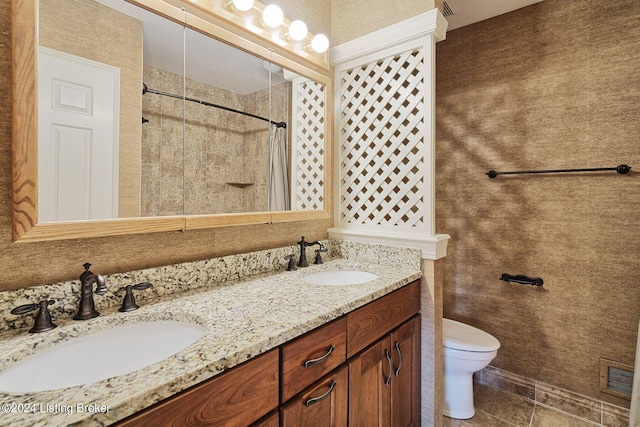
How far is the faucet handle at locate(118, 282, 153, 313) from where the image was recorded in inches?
38.3

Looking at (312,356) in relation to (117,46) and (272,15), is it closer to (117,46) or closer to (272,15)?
(117,46)

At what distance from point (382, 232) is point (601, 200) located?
51.7 inches

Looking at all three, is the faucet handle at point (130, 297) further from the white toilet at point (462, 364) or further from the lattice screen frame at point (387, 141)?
the white toilet at point (462, 364)

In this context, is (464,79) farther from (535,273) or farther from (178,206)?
(178,206)

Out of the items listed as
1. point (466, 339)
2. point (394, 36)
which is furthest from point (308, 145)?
point (466, 339)

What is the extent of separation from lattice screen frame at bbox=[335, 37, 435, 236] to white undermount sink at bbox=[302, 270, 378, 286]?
0.32 metres

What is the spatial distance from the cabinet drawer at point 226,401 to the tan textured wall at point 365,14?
1.79 meters

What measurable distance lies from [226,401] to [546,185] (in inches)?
86.9

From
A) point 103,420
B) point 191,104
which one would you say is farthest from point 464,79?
point 103,420

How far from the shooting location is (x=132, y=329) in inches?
36.6

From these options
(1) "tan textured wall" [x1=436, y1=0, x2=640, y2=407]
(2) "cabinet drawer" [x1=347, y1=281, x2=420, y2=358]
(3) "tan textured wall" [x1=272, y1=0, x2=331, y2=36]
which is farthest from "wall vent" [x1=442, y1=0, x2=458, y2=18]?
(2) "cabinet drawer" [x1=347, y1=281, x2=420, y2=358]

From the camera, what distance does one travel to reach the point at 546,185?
6.52ft

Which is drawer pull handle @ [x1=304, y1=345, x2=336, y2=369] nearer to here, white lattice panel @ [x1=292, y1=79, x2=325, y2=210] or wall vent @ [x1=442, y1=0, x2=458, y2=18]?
white lattice panel @ [x1=292, y1=79, x2=325, y2=210]

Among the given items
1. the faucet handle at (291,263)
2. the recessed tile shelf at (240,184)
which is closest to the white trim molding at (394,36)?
the recessed tile shelf at (240,184)
